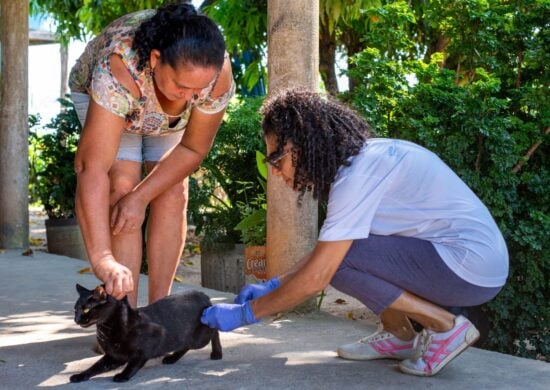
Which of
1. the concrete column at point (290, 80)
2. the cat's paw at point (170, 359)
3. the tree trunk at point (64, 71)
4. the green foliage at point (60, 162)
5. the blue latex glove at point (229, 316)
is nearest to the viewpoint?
the blue latex glove at point (229, 316)

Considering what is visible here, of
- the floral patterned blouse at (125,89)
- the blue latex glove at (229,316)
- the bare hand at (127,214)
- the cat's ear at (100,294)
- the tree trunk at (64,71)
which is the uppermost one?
the tree trunk at (64,71)

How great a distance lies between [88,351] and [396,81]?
2.43 m

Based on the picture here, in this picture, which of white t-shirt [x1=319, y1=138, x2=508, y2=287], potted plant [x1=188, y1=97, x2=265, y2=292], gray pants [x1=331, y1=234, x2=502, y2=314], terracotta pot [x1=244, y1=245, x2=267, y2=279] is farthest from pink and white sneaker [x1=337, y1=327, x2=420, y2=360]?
potted plant [x1=188, y1=97, x2=265, y2=292]

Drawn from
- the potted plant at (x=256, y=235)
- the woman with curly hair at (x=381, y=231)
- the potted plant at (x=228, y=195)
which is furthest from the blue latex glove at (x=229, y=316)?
the potted plant at (x=228, y=195)

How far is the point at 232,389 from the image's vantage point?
3182mm

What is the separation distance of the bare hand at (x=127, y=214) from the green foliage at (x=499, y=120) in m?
1.74

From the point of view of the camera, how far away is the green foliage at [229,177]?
21.4 ft

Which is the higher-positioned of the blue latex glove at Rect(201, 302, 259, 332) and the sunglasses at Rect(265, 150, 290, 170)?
the sunglasses at Rect(265, 150, 290, 170)

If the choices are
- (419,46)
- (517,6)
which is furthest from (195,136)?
(419,46)

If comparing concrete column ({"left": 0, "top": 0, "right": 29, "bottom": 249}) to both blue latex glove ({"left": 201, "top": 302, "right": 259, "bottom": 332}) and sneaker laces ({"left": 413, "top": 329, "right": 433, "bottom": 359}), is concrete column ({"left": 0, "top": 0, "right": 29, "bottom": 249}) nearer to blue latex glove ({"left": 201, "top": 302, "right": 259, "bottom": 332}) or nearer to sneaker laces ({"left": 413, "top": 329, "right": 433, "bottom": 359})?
blue latex glove ({"left": 201, "top": 302, "right": 259, "bottom": 332})

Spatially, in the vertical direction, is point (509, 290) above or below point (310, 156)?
below

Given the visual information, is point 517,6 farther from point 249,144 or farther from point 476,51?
point 249,144

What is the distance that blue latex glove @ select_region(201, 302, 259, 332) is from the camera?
10.4 feet

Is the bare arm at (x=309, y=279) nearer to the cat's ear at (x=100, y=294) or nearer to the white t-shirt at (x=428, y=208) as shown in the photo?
the white t-shirt at (x=428, y=208)
